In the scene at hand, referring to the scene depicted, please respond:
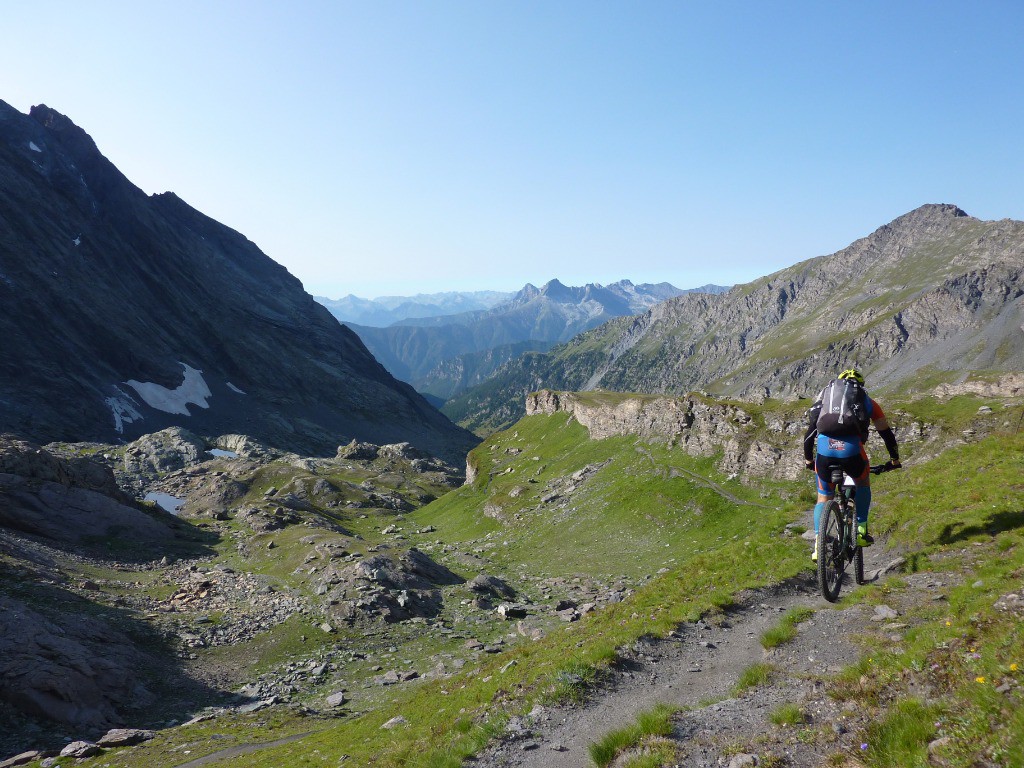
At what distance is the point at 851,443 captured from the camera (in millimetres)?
12883

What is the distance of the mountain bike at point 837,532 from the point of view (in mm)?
13165

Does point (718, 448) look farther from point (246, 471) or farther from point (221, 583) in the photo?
point (246, 471)

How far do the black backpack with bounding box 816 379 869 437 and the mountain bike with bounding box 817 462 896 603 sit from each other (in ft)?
3.09

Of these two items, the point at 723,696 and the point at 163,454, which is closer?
the point at 723,696

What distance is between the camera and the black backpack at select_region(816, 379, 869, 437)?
12.7 metres

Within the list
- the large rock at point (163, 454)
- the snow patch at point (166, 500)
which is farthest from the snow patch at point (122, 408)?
the snow patch at point (166, 500)

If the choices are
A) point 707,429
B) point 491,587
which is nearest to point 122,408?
point 491,587

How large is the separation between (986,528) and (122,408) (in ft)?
676

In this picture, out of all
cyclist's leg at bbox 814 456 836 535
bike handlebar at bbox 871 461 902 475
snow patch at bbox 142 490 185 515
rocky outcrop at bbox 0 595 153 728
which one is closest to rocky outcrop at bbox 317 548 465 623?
rocky outcrop at bbox 0 595 153 728

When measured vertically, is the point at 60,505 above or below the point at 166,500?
above

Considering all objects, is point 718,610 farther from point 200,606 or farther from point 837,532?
point 200,606

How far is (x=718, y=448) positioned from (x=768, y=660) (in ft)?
143

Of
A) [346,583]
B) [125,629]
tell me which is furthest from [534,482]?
[125,629]

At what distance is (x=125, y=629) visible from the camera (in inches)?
1384
